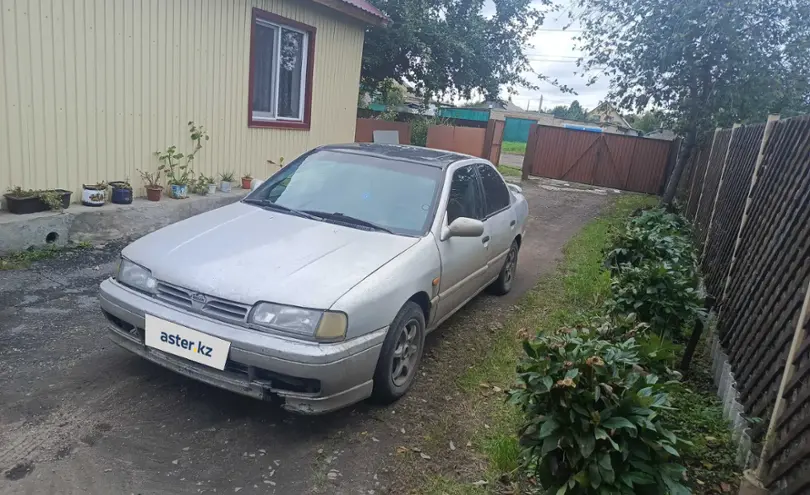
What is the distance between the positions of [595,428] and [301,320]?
5.12ft

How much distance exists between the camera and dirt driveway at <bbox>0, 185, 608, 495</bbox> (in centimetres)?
284

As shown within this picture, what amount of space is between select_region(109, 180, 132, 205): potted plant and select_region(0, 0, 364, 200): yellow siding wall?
7.5 inches

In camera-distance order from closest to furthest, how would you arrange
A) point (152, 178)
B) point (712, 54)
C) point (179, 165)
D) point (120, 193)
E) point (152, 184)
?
point (120, 193) < point (152, 184) < point (152, 178) < point (179, 165) < point (712, 54)

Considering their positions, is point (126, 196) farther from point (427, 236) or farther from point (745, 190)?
point (745, 190)

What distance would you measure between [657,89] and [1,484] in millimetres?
14408

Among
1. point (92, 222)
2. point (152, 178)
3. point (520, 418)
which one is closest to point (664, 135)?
point (152, 178)

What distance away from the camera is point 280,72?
9.43m

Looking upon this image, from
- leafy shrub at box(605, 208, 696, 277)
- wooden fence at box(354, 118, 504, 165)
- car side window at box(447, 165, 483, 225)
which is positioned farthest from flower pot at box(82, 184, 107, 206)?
wooden fence at box(354, 118, 504, 165)

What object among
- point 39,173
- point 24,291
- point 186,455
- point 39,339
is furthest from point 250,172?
point 186,455

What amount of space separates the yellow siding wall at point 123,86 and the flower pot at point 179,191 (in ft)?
1.20

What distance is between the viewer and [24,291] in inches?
193

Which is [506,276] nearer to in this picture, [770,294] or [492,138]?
[770,294]

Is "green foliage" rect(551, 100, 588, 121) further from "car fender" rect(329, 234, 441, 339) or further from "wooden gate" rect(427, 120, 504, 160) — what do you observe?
"car fender" rect(329, 234, 441, 339)

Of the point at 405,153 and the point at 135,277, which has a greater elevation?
the point at 405,153
